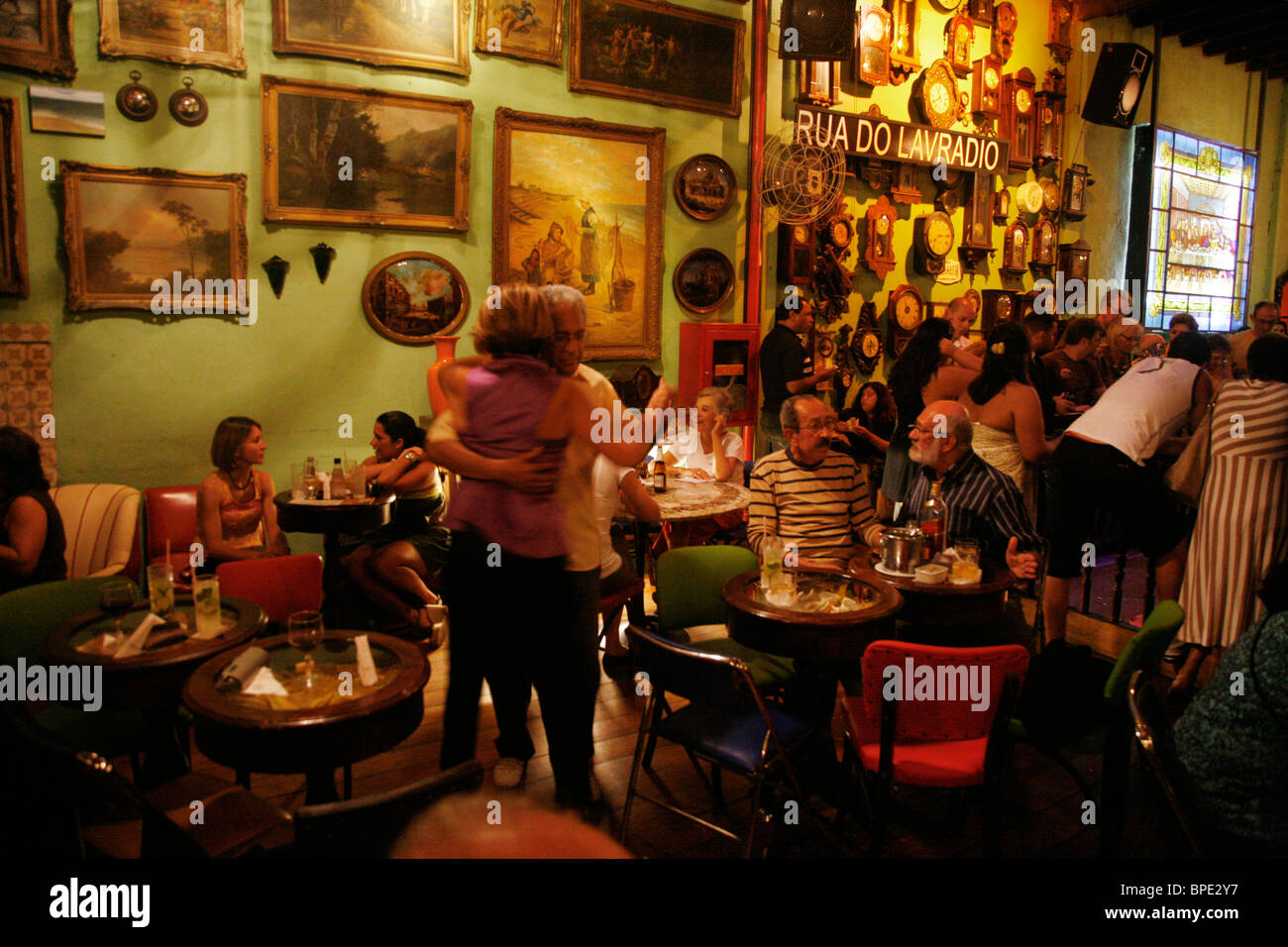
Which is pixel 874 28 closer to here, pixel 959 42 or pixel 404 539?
pixel 959 42

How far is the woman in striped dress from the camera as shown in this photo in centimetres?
387

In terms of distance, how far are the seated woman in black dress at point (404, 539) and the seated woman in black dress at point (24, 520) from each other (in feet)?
5.24

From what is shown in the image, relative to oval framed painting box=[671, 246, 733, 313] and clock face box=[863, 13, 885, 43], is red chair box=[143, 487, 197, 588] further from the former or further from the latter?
clock face box=[863, 13, 885, 43]

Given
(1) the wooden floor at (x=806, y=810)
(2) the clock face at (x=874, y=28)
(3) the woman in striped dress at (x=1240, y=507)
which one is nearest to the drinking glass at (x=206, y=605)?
(1) the wooden floor at (x=806, y=810)

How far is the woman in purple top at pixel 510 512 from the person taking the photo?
2.56m

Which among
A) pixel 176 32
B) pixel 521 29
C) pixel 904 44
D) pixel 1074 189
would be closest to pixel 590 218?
pixel 521 29

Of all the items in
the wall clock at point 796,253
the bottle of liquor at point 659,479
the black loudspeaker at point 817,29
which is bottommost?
the bottle of liquor at point 659,479

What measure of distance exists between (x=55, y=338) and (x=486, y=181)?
2790 mm

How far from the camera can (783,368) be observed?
22.3 feet

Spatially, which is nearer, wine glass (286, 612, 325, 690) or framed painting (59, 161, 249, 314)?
wine glass (286, 612, 325, 690)

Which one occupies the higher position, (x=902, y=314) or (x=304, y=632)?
(x=902, y=314)

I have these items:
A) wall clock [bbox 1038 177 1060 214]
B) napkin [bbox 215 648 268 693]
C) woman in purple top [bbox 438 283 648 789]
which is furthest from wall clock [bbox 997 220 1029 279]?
napkin [bbox 215 648 268 693]

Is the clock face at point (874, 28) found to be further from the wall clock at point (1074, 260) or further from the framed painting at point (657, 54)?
the wall clock at point (1074, 260)

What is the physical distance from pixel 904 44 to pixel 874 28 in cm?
50
